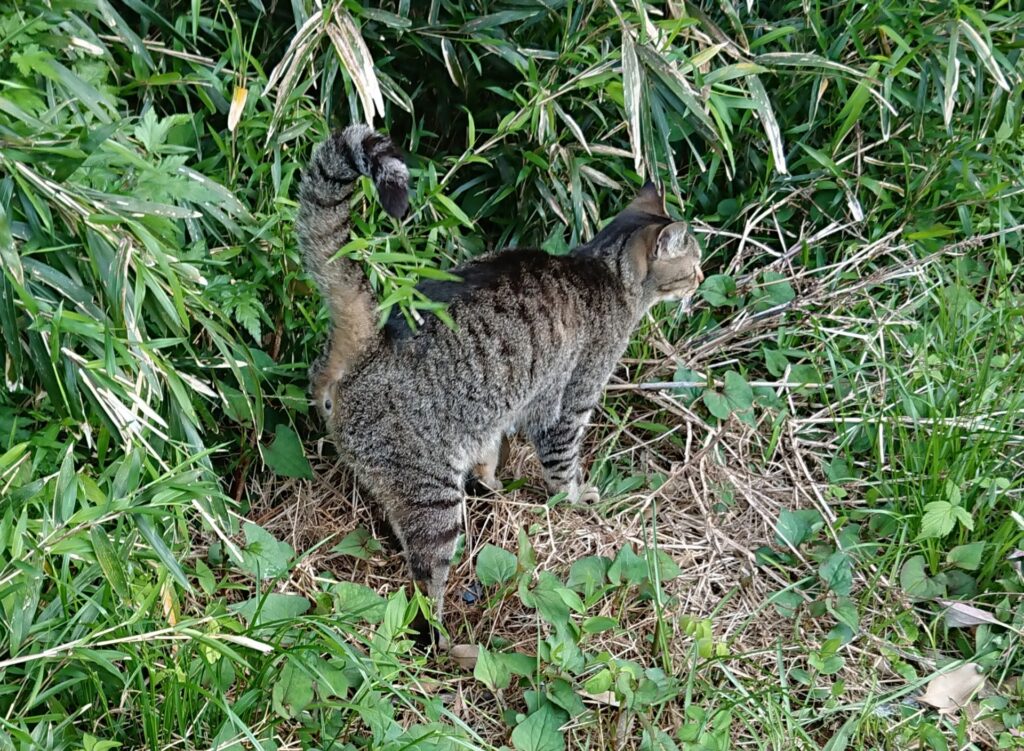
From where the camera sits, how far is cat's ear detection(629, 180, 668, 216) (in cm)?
359

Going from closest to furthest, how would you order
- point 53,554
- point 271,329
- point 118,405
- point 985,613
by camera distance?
point 53,554, point 118,405, point 985,613, point 271,329

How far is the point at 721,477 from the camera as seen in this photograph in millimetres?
3352

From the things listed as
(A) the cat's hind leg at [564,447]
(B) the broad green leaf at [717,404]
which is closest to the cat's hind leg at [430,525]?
(A) the cat's hind leg at [564,447]

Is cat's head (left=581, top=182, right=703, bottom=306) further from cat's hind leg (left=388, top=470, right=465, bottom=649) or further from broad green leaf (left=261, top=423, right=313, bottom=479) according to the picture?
broad green leaf (left=261, top=423, right=313, bottom=479)

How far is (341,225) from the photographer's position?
274 centimetres

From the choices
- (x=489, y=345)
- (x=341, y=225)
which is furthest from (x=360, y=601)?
(x=341, y=225)

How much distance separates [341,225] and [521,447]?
118 centimetres

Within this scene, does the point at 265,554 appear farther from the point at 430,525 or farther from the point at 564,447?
the point at 564,447

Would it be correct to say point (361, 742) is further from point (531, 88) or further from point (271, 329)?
point (531, 88)

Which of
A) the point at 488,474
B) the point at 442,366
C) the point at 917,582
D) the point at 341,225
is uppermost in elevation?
the point at 341,225

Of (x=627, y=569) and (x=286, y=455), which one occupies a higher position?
(x=286, y=455)

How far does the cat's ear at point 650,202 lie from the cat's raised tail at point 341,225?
1.15m

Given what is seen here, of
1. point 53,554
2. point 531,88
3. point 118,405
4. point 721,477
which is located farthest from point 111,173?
point 721,477

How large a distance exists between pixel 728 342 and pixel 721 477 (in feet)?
1.89
